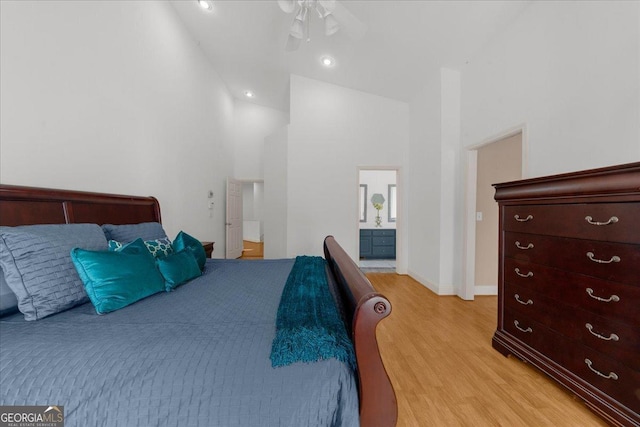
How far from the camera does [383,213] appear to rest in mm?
6664

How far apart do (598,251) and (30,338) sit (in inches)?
102

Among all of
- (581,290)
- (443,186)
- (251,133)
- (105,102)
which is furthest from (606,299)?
(251,133)

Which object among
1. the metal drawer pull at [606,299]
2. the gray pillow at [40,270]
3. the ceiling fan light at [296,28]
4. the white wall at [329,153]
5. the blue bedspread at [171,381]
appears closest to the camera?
the blue bedspread at [171,381]

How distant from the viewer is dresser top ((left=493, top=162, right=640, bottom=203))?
1205mm

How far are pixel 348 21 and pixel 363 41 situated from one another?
1.11 metres

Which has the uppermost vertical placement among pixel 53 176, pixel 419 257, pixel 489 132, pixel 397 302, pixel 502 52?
pixel 502 52

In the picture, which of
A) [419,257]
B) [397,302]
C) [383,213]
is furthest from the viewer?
[383,213]

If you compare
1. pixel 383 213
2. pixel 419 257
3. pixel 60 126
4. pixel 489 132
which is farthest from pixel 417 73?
pixel 60 126

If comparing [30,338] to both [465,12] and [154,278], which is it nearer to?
[154,278]

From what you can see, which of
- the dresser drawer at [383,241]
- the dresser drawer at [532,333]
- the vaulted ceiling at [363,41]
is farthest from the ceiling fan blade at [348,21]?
the dresser drawer at [383,241]

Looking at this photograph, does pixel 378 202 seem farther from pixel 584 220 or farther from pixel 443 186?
pixel 584 220

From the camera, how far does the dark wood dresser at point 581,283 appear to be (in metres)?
1.23

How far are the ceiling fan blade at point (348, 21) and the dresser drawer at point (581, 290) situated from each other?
8.00 feet

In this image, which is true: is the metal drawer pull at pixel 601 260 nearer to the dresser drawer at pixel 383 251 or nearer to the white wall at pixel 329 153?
the white wall at pixel 329 153
